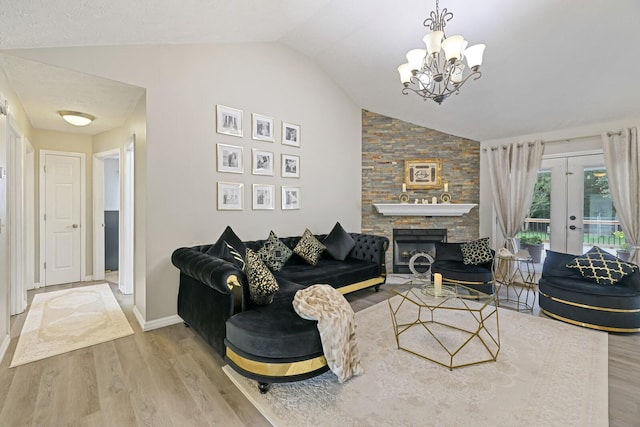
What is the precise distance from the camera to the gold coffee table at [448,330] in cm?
244

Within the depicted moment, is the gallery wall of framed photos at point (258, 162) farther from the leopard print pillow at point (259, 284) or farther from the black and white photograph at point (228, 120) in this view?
the leopard print pillow at point (259, 284)

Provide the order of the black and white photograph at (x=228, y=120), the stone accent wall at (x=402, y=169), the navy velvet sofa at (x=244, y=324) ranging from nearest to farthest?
the navy velvet sofa at (x=244, y=324), the black and white photograph at (x=228, y=120), the stone accent wall at (x=402, y=169)

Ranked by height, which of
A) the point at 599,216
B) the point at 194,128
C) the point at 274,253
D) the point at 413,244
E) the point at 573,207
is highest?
the point at 194,128

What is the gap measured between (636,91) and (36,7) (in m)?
5.75

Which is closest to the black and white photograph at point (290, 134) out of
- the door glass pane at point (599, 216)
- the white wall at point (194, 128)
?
the white wall at point (194, 128)

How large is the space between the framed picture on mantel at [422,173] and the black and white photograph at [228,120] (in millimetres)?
3271

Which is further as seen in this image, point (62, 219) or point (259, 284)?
point (62, 219)

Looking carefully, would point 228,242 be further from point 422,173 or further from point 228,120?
point 422,173

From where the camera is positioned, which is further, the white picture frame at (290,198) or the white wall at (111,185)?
the white wall at (111,185)

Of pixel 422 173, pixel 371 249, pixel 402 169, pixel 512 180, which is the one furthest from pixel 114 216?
pixel 512 180

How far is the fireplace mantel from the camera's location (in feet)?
17.1

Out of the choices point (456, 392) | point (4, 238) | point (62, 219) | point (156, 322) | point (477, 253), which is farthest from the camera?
point (62, 219)

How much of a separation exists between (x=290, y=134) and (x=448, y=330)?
11.0 ft

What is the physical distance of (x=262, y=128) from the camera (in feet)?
13.3
